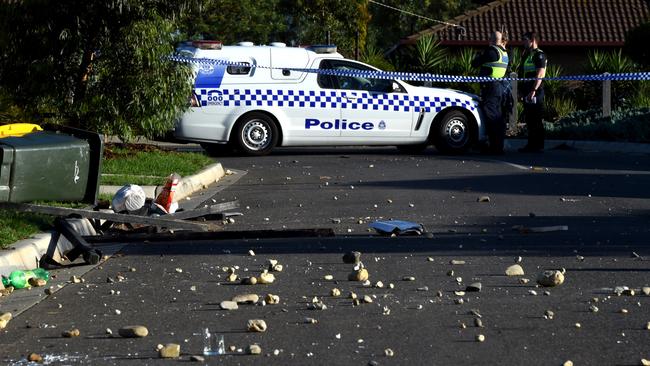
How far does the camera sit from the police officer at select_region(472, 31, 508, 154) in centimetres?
1991

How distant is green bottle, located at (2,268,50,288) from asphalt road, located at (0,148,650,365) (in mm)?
316

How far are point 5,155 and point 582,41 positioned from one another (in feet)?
124

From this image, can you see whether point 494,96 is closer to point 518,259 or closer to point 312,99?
point 312,99

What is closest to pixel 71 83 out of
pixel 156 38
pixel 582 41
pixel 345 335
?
pixel 156 38

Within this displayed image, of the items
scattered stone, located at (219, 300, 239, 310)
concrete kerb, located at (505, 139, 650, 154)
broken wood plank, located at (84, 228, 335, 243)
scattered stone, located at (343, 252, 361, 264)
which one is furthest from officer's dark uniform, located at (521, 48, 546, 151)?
scattered stone, located at (219, 300, 239, 310)

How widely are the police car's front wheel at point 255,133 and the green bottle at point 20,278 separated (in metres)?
11.5

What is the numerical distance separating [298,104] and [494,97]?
312 centimetres

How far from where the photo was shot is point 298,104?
19547 millimetres

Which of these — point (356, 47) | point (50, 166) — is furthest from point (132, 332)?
point (356, 47)

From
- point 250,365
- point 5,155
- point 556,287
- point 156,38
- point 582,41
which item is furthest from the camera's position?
point 582,41

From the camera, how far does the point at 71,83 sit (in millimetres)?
15523

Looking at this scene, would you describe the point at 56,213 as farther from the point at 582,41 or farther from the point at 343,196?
the point at 582,41

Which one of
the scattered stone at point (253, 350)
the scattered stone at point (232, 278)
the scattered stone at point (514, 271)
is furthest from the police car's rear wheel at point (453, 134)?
the scattered stone at point (253, 350)

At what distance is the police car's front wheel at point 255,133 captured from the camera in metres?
19.5
